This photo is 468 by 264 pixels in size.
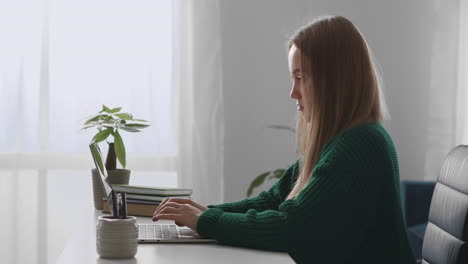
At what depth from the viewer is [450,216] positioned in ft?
5.67

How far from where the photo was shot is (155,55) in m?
3.80

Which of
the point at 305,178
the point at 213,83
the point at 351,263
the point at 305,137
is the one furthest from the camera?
the point at 213,83

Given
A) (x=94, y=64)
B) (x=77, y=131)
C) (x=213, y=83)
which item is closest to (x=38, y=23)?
(x=94, y=64)

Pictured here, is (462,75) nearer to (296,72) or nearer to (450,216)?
(450,216)

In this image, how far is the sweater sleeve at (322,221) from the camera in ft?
4.73

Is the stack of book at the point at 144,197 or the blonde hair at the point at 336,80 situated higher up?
the blonde hair at the point at 336,80

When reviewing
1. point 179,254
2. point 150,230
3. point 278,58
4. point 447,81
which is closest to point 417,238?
point 447,81

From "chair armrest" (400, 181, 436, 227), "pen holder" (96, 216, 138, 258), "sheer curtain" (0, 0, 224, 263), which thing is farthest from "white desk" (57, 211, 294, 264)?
"sheer curtain" (0, 0, 224, 263)

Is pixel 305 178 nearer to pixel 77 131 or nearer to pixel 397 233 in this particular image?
pixel 397 233

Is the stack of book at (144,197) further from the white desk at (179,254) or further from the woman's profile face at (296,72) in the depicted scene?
the woman's profile face at (296,72)

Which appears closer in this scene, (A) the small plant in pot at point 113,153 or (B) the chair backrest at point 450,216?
(B) the chair backrest at point 450,216

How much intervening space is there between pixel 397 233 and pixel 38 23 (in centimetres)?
276

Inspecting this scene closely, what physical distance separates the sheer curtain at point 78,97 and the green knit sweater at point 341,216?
2.20 m

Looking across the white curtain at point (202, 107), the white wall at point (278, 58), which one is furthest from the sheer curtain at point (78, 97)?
the white wall at point (278, 58)
